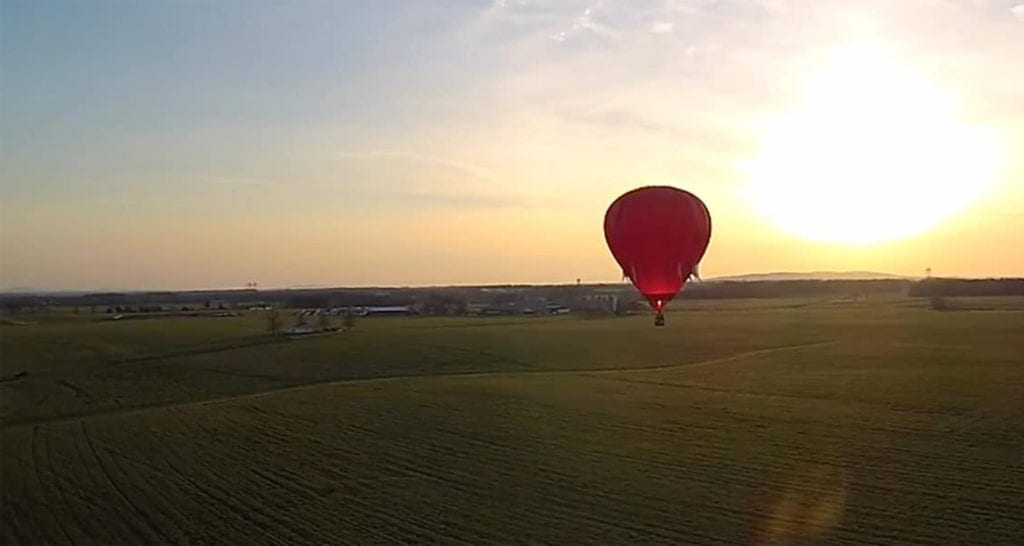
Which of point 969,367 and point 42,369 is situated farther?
point 42,369

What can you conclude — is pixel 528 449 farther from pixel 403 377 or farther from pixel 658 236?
pixel 403 377

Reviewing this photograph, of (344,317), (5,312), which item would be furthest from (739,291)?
(5,312)

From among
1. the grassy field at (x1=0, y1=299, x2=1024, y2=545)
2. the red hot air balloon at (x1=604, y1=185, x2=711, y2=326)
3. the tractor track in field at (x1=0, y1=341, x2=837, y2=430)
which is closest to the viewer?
the grassy field at (x1=0, y1=299, x2=1024, y2=545)

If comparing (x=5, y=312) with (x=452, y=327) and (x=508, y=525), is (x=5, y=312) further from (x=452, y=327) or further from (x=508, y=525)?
(x=508, y=525)

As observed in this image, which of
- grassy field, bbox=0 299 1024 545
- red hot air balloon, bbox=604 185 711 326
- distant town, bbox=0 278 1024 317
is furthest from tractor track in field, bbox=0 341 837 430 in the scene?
distant town, bbox=0 278 1024 317

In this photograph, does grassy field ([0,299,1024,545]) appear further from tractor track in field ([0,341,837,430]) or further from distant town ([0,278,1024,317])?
distant town ([0,278,1024,317])

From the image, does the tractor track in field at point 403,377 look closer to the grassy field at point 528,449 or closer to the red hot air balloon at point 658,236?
the grassy field at point 528,449

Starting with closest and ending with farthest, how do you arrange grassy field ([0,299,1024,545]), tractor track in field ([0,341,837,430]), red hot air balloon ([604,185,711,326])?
grassy field ([0,299,1024,545])
red hot air balloon ([604,185,711,326])
tractor track in field ([0,341,837,430])
